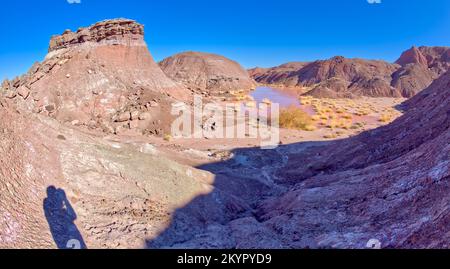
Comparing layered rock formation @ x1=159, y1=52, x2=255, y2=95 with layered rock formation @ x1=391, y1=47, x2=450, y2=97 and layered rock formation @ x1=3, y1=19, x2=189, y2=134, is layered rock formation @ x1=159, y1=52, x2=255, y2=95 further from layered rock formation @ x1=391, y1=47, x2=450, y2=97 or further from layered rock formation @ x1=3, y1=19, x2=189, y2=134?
layered rock formation @ x1=3, y1=19, x2=189, y2=134

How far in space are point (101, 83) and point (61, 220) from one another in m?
19.8

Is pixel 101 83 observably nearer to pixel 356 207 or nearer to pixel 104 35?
pixel 104 35

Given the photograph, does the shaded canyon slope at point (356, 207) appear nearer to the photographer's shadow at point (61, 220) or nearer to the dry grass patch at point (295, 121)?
the photographer's shadow at point (61, 220)

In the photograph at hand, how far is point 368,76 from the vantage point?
75.1m

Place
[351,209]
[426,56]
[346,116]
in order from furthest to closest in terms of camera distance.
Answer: [426,56], [346,116], [351,209]

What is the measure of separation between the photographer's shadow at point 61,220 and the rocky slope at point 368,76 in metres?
53.6

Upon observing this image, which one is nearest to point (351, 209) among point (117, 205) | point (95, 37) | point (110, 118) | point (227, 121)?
point (117, 205)

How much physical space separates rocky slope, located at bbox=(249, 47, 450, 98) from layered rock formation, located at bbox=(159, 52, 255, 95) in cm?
1298

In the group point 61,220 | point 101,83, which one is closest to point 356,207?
point 61,220

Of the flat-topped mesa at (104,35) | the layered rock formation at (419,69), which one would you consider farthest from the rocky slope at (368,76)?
the flat-topped mesa at (104,35)
